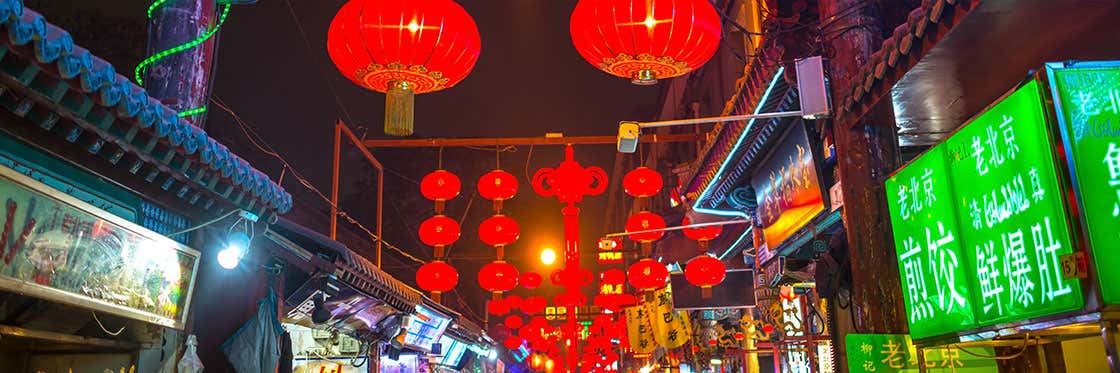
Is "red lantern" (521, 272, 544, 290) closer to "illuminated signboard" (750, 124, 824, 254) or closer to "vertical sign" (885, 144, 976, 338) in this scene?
"illuminated signboard" (750, 124, 824, 254)

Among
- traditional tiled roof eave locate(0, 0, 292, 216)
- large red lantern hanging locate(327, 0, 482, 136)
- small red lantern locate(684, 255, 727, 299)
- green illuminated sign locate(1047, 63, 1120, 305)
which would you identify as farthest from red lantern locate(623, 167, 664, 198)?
green illuminated sign locate(1047, 63, 1120, 305)

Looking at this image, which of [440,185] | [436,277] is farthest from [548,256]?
[440,185]

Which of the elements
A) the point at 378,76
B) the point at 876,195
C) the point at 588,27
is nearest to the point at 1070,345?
the point at 876,195

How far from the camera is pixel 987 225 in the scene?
4.83 metres

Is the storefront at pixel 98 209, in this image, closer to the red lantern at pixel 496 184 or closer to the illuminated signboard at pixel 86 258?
the illuminated signboard at pixel 86 258

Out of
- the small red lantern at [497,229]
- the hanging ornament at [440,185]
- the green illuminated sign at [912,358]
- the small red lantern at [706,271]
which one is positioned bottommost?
the green illuminated sign at [912,358]

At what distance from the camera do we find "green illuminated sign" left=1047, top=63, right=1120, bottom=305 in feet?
12.3

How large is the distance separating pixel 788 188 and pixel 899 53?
17.1 feet

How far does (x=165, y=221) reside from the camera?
8023mm

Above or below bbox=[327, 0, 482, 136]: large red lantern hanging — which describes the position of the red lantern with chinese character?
below

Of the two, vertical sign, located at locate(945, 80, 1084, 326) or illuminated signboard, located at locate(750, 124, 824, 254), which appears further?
illuminated signboard, located at locate(750, 124, 824, 254)

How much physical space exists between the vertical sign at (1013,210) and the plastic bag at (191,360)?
754 cm

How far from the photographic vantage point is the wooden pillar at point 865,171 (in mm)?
7445

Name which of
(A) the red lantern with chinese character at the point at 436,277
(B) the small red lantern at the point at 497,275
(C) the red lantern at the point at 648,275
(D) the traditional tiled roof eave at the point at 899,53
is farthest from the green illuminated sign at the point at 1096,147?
(B) the small red lantern at the point at 497,275
